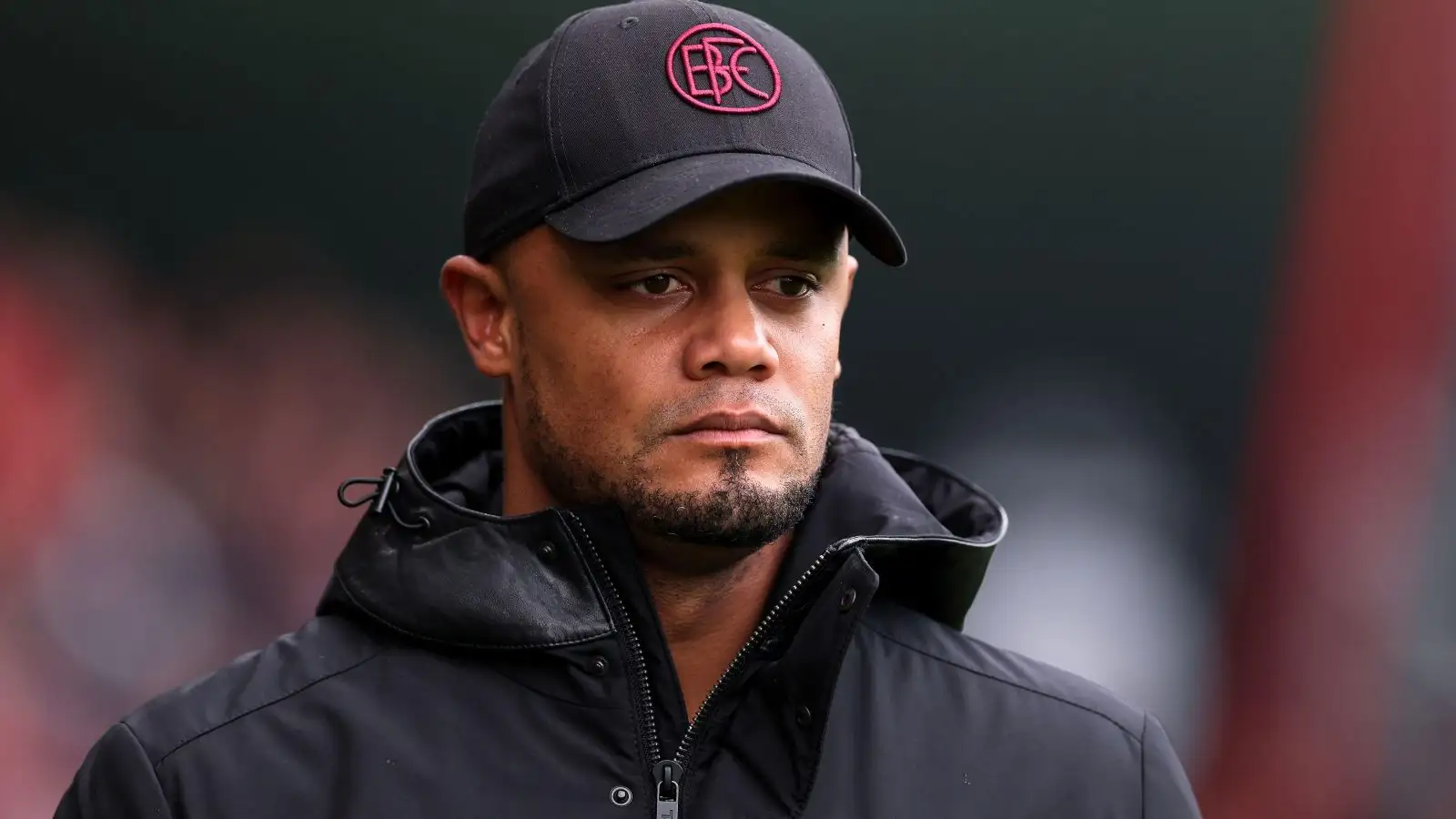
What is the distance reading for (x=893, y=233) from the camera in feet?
4.17

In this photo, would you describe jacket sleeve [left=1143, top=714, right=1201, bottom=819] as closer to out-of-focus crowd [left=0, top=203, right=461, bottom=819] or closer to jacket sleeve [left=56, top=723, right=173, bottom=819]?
jacket sleeve [left=56, top=723, right=173, bottom=819]

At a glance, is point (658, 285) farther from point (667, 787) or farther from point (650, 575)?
point (667, 787)

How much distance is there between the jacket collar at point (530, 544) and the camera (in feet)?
4.06

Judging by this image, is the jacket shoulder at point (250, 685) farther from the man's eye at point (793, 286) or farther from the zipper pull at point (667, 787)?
the man's eye at point (793, 286)

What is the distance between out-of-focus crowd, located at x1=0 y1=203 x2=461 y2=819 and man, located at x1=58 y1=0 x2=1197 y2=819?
28.5 inches

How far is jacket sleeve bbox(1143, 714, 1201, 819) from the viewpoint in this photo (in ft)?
4.34

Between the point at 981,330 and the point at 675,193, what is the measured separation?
3.40 feet

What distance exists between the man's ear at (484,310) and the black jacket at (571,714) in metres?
0.12

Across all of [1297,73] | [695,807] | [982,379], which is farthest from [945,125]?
[695,807]

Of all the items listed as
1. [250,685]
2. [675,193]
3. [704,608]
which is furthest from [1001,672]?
[250,685]

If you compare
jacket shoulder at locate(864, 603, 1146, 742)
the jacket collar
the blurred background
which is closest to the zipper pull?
the jacket collar

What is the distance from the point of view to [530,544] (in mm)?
1252

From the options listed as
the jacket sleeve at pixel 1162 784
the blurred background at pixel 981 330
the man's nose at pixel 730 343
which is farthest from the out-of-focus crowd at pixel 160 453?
the jacket sleeve at pixel 1162 784

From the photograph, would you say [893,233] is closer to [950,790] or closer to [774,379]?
[774,379]
